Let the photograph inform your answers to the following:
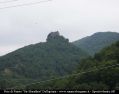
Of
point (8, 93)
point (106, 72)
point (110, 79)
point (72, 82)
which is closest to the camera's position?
point (8, 93)

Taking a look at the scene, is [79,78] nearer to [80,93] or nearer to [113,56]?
[113,56]

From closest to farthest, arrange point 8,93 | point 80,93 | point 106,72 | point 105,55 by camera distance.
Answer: point 80,93 < point 8,93 < point 106,72 < point 105,55

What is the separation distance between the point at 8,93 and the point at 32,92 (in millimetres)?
1382

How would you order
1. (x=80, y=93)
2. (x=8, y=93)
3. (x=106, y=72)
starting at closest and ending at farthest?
(x=80, y=93)
(x=8, y=93)
(x=106, y=72)

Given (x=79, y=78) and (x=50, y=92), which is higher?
(x=79, y=78)

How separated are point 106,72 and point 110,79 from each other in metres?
8.86

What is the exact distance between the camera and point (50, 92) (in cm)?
2023

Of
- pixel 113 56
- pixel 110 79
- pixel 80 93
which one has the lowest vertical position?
pixel 80 93

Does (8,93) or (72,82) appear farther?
(72,82)

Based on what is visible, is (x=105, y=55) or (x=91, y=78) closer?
(x=91, y=78)

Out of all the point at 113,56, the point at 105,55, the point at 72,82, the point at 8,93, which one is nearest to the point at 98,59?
the point at 105,55

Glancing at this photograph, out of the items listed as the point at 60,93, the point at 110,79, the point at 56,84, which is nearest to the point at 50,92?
the point at 60,93

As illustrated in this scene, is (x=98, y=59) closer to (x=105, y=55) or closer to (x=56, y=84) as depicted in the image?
(x=105, y=55)

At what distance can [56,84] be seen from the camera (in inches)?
5384
